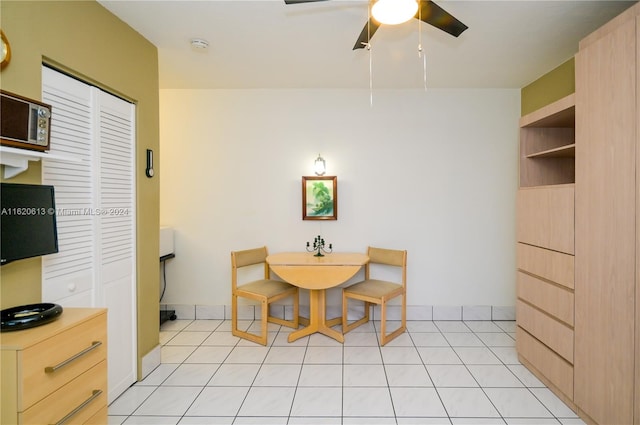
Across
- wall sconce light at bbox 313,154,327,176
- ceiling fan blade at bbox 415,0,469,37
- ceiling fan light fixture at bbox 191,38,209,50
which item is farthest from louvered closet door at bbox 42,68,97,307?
wall sconce light at bbox 313,154,327,176

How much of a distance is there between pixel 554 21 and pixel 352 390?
2.87 meters

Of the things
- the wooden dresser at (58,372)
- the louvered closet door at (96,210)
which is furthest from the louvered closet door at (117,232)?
the wooden dresser at (58,372)

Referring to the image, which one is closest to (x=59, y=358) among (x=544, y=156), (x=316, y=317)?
(x=316, y=317)

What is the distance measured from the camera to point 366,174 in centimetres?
346

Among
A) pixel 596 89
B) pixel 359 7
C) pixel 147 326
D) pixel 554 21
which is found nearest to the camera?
pixel 596 89

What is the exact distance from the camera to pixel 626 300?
1.60 metres

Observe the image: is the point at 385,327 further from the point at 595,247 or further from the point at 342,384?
the point at 595,247

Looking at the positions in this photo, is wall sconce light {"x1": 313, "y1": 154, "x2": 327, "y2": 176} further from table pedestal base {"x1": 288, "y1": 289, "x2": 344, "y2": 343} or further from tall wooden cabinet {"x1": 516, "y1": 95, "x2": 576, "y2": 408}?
tall wooden cabinet {"x1": 516, "y1": 95, "x2": 576, "y2": 408}

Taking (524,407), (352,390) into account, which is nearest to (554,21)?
(524,407)

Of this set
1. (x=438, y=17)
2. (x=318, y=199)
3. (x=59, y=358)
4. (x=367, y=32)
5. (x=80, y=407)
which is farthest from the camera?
(x=318, y=199)

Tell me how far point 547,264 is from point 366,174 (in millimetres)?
1843

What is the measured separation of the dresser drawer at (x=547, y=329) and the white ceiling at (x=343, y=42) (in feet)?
6.63

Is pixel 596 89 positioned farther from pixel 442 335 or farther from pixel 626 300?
pixel 442 335

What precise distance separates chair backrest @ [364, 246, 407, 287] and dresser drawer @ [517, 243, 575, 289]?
3.18 feet
